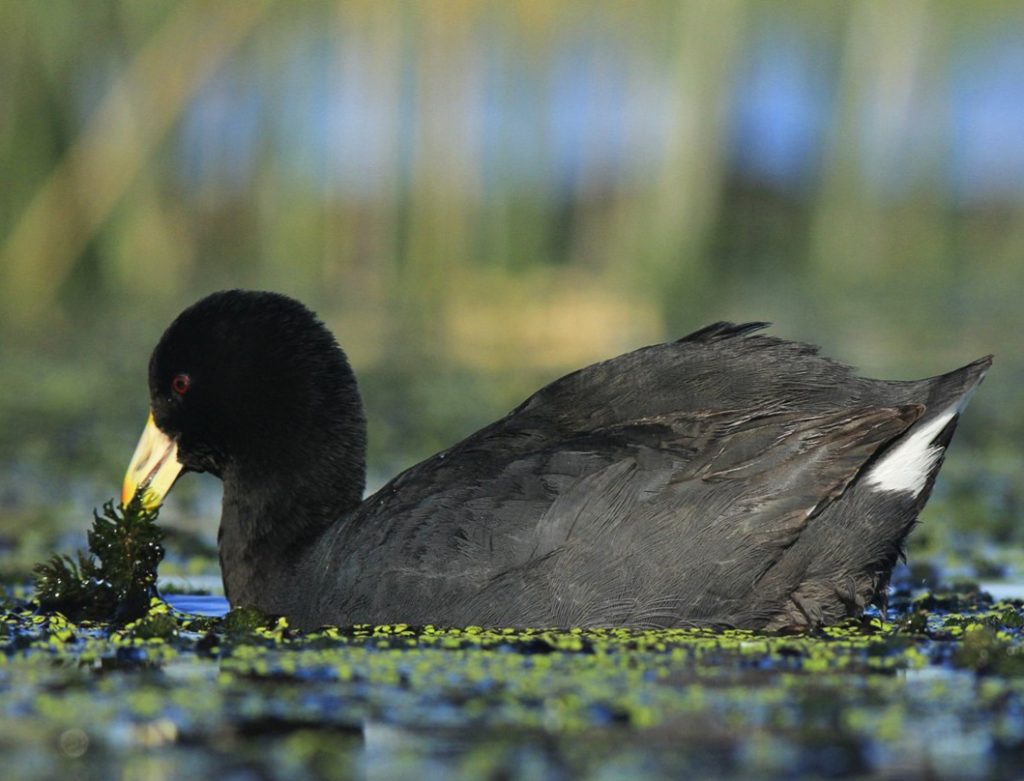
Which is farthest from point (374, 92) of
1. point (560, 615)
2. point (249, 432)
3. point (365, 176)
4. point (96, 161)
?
point (560, 615)

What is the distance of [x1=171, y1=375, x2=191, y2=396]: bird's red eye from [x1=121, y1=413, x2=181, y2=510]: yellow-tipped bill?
0.16 m

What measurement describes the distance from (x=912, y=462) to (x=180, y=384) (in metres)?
2.48

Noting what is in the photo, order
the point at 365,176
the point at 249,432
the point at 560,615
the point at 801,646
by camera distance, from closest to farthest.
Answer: the point at 801,646 → the point at 560,615 → the point at 249,432 → the point at 365,176

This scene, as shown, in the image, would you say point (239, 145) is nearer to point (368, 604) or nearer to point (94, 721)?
point (368, 604)

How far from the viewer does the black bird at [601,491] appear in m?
4.87

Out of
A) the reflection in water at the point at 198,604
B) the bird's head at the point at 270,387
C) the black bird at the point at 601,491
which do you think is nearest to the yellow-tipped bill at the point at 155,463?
the bird's head at the point at 270,387

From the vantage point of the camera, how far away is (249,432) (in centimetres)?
571

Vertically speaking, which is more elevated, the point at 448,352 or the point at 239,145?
the point at 239,145

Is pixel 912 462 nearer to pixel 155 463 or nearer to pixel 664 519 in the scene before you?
pixel 664 519

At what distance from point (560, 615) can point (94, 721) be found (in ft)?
5.30

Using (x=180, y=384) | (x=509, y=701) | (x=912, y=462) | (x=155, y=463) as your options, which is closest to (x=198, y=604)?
(x=155, y=463)

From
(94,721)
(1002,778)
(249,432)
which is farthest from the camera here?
(249,432)

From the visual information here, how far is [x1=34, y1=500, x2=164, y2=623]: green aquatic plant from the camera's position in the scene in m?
5.24

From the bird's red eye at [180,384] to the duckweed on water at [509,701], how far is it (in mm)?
1023
